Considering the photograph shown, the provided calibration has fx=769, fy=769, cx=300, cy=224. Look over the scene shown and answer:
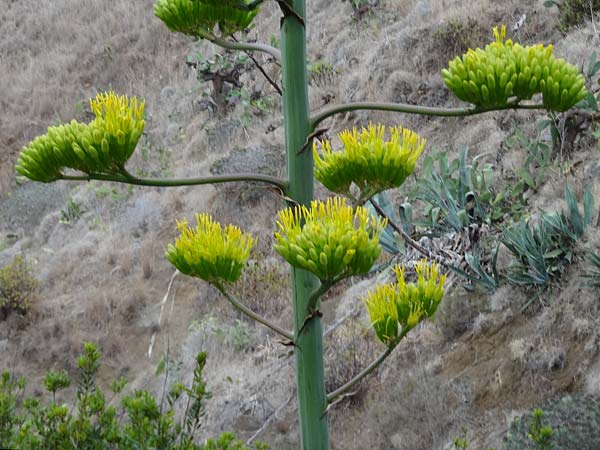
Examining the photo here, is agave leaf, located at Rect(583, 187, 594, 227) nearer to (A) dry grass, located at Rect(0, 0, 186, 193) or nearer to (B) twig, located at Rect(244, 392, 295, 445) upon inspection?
(B) twig, located at Rect(244, 392, 295, 445)

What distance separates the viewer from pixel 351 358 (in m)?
5.66

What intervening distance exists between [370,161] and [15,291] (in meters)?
7.52

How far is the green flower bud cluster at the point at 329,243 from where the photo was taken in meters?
1.89

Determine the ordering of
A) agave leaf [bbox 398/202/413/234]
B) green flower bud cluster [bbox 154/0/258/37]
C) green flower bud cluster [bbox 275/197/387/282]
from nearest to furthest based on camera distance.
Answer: green flower bud cluster [bbox 275/197/387/282]
green flower bud cluster [bbox 154/0/258/37]
agave leaf [bbox 398/202/413/234]

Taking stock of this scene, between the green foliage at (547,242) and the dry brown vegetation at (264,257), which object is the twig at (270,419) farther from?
the green foliage at (547,242)

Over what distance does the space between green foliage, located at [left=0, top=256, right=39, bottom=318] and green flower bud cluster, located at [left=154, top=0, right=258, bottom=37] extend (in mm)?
6932

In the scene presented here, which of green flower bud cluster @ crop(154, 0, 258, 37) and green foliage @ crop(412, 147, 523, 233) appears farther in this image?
green foliage @ crop(412, 147, 523, 233)

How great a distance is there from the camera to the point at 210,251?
7.09 feet

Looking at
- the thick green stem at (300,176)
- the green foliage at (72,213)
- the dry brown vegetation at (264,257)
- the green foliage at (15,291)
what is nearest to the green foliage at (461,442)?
the dry brown vegetation at (264,257)

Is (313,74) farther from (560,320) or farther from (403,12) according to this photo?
(560,320)

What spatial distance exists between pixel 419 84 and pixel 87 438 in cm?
695

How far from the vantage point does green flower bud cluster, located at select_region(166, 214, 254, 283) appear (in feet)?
7.09

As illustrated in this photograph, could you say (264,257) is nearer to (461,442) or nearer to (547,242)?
(547,242)

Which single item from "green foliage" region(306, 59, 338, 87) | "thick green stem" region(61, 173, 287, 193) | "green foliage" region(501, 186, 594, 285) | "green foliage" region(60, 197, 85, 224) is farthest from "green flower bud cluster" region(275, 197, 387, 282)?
"green foliage" region(60, 197, 85, 224)
